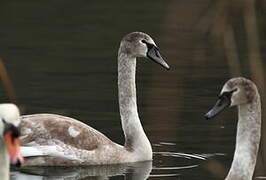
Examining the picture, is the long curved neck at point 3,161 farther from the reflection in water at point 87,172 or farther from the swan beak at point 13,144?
the reflection in water at point 87,172

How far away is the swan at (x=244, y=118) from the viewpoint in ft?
28.7

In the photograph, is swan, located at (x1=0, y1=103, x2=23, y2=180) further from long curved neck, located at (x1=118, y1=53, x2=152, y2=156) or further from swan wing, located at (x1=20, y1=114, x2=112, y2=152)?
long curved neck, located at (x1=118, y1=53, x2=152, y2=156)

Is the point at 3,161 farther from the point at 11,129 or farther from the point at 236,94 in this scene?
Result: the point at 236,94

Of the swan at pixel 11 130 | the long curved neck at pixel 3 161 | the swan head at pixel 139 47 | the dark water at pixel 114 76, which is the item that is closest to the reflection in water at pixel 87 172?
the dark water at pixel 114 76

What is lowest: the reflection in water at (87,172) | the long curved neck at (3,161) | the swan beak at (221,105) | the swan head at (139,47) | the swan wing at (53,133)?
the long curved neck at (3,161)

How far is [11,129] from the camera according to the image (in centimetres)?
686

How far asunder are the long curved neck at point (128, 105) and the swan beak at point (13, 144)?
5.93 meters

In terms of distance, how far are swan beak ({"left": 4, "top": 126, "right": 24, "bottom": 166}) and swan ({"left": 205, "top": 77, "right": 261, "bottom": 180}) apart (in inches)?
97.4

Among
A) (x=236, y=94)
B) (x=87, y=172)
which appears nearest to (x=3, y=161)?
(x=236, y=94)

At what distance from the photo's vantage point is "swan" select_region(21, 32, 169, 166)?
12.1 meters

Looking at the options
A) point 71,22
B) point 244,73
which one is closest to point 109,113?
point 244,73

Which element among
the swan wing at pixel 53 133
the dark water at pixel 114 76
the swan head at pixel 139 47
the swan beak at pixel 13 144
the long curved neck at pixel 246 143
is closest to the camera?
the swan beak at pixel 13 144

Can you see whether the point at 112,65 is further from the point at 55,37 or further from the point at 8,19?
the point at 8,19

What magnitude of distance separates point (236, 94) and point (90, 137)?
372 cm
